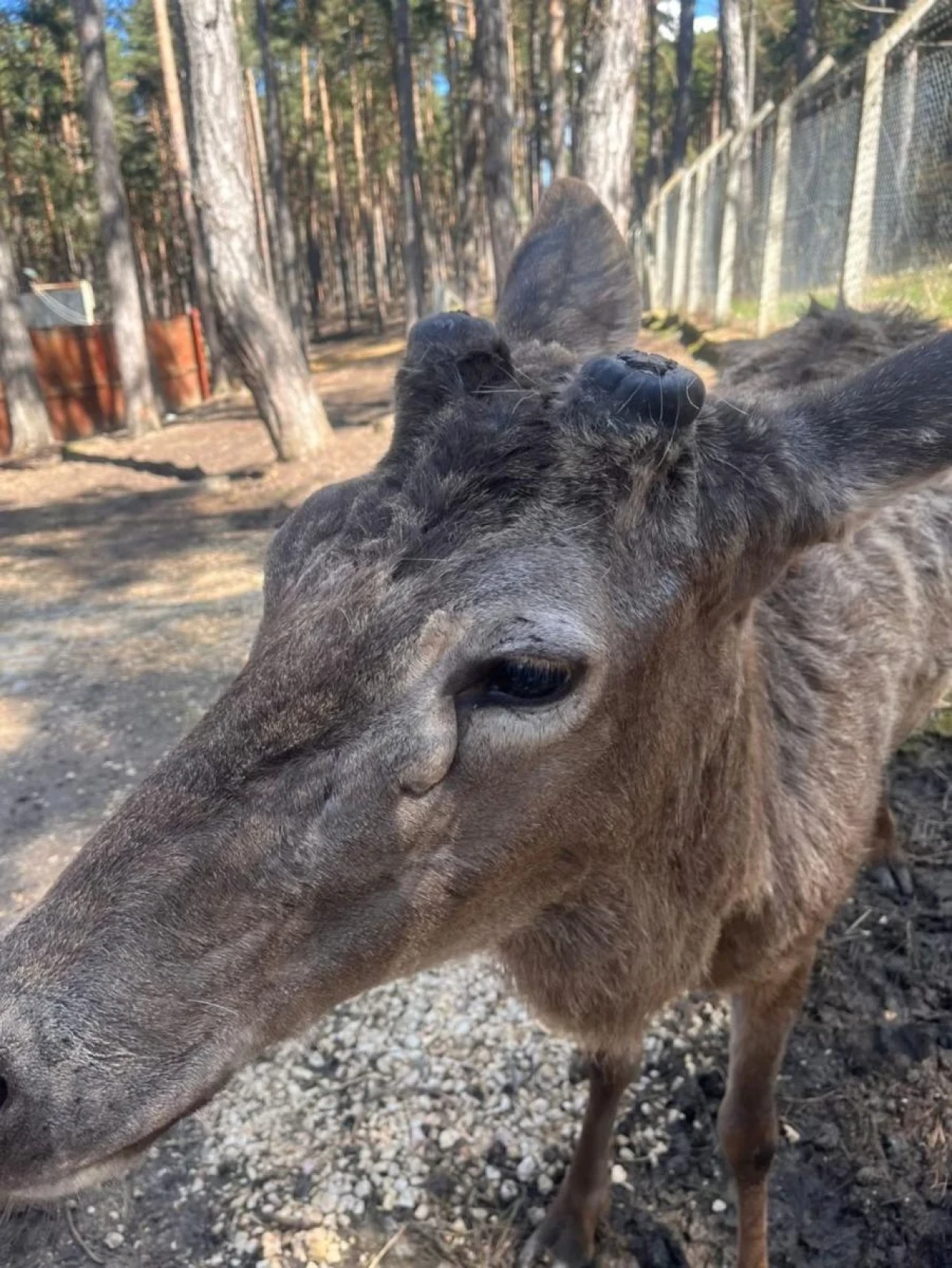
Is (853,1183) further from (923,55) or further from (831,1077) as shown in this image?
(923,55)

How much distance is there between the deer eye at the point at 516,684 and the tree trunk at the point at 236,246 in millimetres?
12944

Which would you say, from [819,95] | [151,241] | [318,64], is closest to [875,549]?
[819,95]

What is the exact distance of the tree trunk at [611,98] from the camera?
405 inches

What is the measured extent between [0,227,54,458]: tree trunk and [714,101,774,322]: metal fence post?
1361 centimetres

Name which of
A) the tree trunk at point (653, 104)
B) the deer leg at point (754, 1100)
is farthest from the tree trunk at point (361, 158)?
the deer leg at point (754, 1100)

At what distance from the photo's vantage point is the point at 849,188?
1195cm

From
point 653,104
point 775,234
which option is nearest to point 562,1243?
point 775,234

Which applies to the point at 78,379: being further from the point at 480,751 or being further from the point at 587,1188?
the point at 480,751

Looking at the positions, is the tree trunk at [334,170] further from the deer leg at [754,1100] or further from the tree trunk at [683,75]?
the deer leg at [754,1100]

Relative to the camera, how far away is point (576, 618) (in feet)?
6.88

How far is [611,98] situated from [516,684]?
10.3 meters

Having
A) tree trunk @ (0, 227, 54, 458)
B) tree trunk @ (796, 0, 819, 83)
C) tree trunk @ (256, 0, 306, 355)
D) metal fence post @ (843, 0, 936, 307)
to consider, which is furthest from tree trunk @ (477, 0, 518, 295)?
tree trunk @ (796, 0, 819, 83)

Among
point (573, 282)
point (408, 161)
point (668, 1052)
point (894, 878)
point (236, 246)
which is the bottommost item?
point (668, 1052)

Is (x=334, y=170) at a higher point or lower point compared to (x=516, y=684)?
higher
